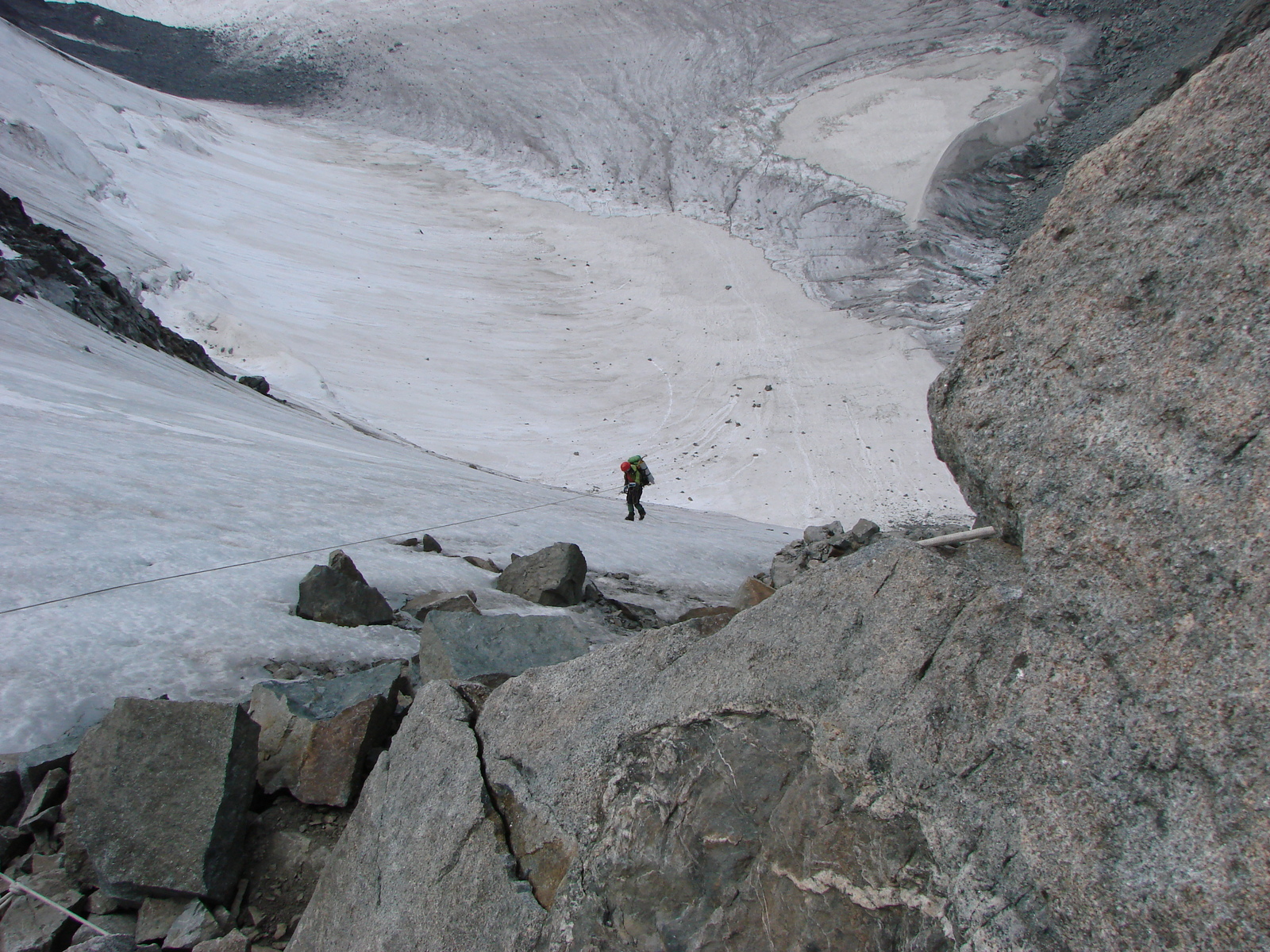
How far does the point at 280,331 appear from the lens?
54.7 feet

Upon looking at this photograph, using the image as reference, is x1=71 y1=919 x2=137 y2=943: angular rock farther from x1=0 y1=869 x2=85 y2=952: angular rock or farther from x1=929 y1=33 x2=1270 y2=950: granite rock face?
x1=929 y1=33 x2=1270 y2=950: granite rock face

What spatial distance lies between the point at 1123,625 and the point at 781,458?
12785 mm

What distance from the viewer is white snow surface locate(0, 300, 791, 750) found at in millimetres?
3803

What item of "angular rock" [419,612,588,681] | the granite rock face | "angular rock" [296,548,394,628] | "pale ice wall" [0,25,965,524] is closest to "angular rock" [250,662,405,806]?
"angular rock" [419,612,588,681]

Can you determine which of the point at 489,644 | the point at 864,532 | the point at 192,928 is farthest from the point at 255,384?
the point at 192,928

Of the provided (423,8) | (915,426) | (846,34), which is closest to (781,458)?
(915,426)

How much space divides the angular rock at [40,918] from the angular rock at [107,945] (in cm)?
11

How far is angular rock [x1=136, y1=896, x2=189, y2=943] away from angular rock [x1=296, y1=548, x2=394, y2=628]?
6.56 feet

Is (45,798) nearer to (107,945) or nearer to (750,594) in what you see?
(107,945)

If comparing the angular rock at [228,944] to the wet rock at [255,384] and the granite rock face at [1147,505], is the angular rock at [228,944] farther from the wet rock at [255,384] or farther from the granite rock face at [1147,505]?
the wet rock at [255,384]

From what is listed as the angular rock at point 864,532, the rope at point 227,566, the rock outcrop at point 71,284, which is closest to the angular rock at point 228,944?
the rope at point 227,566

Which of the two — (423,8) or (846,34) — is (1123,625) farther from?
(423,8)

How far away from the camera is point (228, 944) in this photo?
8.48ft

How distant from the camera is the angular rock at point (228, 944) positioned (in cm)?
256
